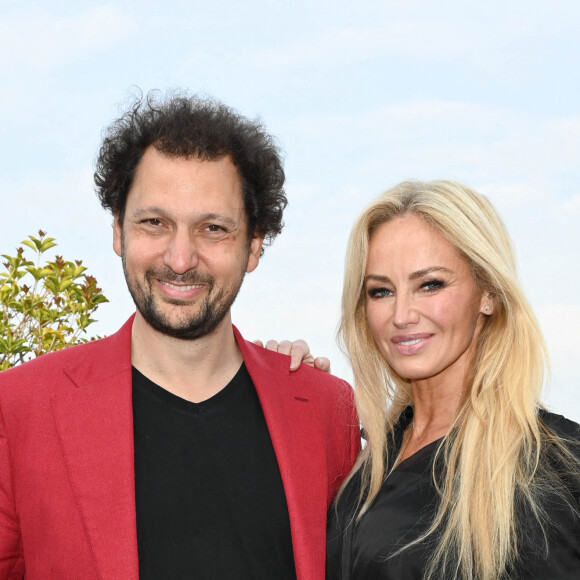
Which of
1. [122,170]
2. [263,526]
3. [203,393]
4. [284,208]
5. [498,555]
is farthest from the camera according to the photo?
[284,208]

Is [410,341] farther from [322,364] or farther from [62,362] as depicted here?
[62,362]

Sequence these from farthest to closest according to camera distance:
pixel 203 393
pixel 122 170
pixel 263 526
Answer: pixel 122 170 < pixel 203 393 < pixel 263 526

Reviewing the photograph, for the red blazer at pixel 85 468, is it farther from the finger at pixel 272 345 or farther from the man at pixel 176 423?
the finger at pixel 272 345

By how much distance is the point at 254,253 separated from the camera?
524cm

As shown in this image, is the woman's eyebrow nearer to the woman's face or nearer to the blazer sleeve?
the woman's face

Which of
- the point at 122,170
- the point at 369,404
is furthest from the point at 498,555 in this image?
the point at 122,170

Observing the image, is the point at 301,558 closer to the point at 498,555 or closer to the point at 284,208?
the point at 498,555

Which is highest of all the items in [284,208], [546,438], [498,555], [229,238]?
[284,208]

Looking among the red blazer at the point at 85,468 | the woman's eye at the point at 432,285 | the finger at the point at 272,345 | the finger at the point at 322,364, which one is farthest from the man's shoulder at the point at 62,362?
the woman's eye at the point at 432,285

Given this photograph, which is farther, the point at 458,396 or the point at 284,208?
the point at 284,208

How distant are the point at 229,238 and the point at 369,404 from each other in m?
1.43

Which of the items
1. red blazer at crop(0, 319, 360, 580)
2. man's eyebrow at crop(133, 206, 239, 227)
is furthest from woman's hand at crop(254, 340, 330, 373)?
man's eyebrow at crop(133, 206, 239, 227)

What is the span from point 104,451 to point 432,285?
6.41ft

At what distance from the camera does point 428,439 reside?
188 inches
